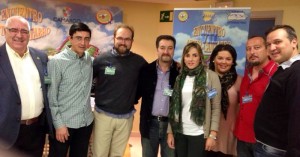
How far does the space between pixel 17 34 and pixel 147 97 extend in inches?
47.4

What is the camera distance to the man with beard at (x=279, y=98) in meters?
1.62

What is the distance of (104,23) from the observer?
4.40 meters

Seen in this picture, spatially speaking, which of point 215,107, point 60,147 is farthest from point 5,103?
point 215,107

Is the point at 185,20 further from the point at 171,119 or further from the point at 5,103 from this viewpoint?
the point at 5,103

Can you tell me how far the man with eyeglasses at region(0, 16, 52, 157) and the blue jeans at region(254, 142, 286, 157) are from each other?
163 cm

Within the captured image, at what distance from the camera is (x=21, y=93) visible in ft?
6.45

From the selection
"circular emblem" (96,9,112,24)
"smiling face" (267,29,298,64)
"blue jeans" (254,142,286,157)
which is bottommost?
"blue jeans" (254,142,286,157)

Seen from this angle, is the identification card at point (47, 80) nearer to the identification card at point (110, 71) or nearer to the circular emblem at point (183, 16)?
the identification card at point (110, 71)

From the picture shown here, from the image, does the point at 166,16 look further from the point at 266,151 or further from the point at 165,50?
the point at 266,151

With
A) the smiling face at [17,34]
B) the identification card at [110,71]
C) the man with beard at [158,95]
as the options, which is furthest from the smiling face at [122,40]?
the smiling face at [17,34]

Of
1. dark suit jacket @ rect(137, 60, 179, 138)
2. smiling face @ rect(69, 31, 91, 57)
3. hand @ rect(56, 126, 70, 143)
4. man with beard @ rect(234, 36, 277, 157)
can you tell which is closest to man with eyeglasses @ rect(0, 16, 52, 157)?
hand @ rect(56, 126, 70, 143)

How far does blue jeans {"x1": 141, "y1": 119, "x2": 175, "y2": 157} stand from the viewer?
8.02 ft

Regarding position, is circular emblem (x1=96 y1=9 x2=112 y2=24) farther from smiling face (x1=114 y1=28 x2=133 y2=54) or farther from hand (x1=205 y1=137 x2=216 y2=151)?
hand (x1=205 y1=137 x2=216 y2=151)

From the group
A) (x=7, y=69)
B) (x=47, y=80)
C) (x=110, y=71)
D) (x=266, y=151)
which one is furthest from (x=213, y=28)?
(x=7, y=69)
